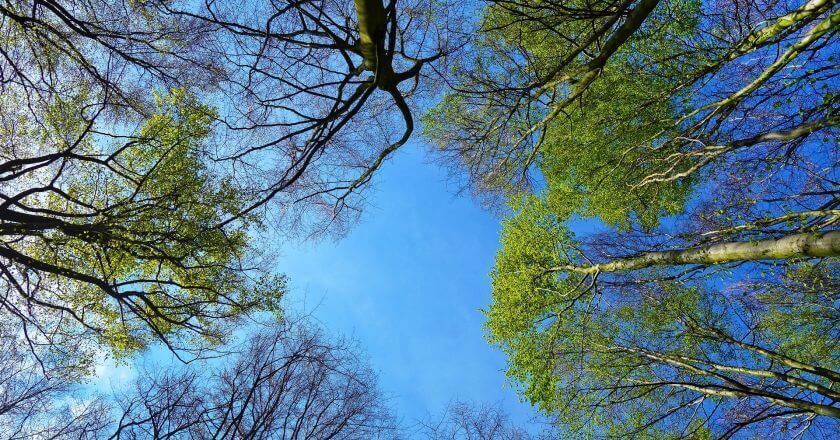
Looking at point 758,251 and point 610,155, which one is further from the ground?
point 610,155

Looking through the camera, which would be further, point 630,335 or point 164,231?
point 630,335

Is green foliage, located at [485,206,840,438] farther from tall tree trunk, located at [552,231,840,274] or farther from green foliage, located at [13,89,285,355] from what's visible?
green foliage, located at [13,89,285,355]

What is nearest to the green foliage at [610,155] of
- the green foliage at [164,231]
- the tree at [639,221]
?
the tree at [639,221]

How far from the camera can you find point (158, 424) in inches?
219

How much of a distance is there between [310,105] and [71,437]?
273 inches

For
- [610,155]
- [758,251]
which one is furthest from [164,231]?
[610,155]

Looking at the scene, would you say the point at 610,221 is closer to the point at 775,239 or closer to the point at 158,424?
the point at 775,239

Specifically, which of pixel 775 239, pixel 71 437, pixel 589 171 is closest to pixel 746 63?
pixel 775 239

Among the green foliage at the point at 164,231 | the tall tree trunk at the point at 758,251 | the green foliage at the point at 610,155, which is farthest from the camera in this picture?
the green foliage at the point at 610,155

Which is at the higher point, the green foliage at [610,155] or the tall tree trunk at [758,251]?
the green foliage at [610,155]

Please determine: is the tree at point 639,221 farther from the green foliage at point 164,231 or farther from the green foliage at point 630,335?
the green foliage at point 164,231

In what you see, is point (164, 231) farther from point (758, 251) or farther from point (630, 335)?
point (630, 335)

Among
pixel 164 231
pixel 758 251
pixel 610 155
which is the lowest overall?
pixel 758 251

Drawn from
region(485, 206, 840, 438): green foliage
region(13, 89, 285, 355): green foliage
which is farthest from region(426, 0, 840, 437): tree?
region(13, 89, 285, 355): green foliage
